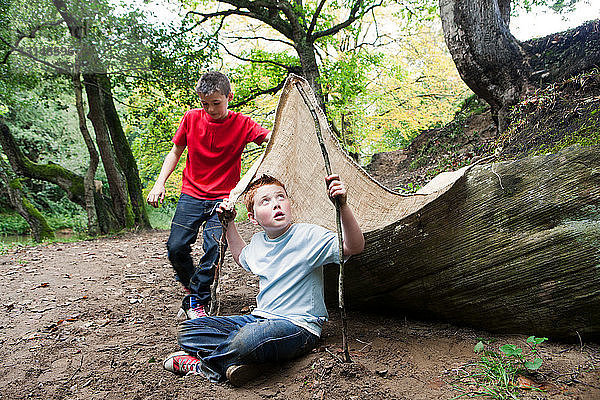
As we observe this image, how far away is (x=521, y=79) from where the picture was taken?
12.9 feet

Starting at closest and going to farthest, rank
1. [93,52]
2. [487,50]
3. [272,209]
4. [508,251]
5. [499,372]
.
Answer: [499,372], [508,251], [272,209], [487,50], [93,52]

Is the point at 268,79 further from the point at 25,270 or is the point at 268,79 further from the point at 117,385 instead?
the point at 117,385

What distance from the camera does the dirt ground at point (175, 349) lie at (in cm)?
157

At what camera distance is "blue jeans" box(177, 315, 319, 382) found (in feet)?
5.76

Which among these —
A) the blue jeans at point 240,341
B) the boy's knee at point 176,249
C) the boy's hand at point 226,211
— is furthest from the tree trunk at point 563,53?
the boy's knee at point 176,249

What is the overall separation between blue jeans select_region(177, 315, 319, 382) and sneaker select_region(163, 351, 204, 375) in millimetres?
33

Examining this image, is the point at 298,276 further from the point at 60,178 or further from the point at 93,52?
the point at 60,178

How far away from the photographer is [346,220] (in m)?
1.75

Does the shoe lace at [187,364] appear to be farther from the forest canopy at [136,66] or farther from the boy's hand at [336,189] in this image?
the forest canopy at [136,66]

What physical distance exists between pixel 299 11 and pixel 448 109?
6.97 m

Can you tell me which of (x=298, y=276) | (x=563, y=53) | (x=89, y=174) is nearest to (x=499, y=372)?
(x=298, y=276)

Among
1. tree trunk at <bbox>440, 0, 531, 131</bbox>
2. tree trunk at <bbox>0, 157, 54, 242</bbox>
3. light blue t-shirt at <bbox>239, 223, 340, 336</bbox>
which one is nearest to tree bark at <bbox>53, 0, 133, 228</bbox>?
tree trunk at <bbox>0, 157, 54, 242</bbox>

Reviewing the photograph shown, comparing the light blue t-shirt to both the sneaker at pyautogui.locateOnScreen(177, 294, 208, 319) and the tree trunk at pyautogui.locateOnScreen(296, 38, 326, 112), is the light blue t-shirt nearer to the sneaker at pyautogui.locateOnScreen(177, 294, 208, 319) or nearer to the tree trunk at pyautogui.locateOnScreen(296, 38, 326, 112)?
the sneaker at pyautogui.locateOnScreen(177, 294, 208, 319)

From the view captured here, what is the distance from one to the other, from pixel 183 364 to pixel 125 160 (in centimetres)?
818
